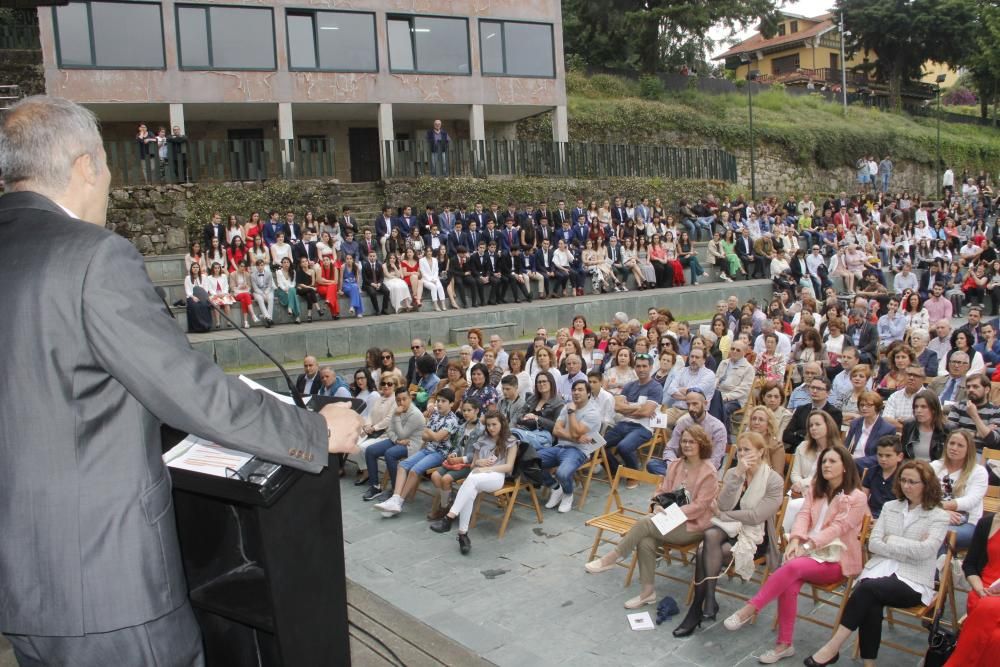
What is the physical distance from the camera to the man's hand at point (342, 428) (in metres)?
1.75

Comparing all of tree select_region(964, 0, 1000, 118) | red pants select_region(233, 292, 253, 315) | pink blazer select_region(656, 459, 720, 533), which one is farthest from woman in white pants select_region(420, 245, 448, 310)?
tree select_region(964, 0, 1000, 118)

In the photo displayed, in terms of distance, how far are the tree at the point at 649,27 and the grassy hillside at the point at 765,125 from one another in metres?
2.21

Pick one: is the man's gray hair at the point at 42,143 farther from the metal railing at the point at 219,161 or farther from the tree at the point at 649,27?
the tree at the point at 649,27

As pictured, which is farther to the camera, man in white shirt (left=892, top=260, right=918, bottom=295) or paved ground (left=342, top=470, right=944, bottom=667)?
man in white shirt (left=892, top=260, right=918, bottom=295)

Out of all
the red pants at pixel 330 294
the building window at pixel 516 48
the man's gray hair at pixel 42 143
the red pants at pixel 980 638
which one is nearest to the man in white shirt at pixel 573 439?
the red pants at pixel 980 638

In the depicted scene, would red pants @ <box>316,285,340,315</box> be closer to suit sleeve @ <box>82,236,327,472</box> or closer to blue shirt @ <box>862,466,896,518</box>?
blue shirt @ <box>862,466,896,518</box>

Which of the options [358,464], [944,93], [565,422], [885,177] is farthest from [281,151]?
[944,93]

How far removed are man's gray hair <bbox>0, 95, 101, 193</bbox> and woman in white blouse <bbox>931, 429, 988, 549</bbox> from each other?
17.2ft

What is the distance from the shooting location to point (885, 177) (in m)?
31.0

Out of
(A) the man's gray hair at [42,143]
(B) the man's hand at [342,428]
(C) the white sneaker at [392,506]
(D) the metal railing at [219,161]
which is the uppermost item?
(D) the metal railing at [219,161]

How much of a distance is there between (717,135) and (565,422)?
2431 centimetres

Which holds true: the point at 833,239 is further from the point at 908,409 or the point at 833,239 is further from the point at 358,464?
the point at 358,464

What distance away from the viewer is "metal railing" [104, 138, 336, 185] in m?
16.7

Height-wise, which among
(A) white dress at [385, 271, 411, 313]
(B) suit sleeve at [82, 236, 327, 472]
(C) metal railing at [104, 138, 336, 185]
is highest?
(C) metal railing at [104, 138, 336, 185]
